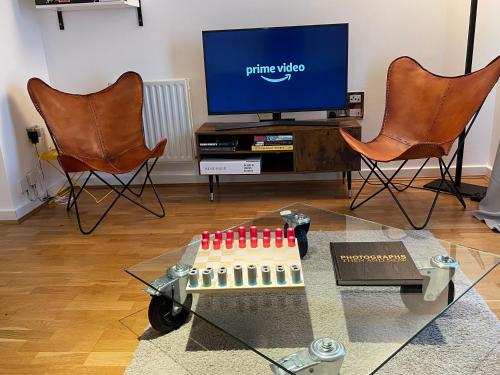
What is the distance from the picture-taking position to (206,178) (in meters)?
3.86

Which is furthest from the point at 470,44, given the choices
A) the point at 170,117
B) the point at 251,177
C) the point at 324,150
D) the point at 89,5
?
the point at 89,5

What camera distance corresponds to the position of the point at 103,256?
2580 mm

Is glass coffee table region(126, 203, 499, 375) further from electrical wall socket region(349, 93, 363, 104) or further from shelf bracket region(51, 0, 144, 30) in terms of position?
shelf bracket region(51, 0, 144, 30)

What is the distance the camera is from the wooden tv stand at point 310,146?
10.5 ft

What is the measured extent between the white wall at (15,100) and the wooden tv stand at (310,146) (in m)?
1.30

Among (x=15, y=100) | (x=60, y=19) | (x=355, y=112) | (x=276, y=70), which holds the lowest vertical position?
(x=355, y=112)

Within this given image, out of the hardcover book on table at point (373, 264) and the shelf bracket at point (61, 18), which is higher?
the shelf bracket at point (61, 18)

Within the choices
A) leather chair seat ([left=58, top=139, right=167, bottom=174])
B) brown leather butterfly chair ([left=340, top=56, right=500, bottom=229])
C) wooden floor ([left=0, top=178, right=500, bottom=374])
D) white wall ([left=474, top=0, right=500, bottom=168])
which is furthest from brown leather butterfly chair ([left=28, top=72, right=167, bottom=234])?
white wall ([left=474, top=0, right=500, bottom=168])

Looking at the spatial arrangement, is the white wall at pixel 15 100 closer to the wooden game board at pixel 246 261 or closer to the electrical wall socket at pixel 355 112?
the wooden game board at pixel 246 261

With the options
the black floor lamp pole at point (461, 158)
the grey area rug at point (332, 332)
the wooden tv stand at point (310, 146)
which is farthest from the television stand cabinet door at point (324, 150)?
the grey area rug at point (332, 332)

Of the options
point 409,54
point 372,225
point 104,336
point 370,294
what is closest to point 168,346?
point 104,336

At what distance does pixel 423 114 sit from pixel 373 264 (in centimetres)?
175

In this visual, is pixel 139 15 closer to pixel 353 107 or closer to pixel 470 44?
pixel 353 107

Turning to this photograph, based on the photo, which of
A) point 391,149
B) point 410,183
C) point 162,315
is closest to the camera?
point 162,315
